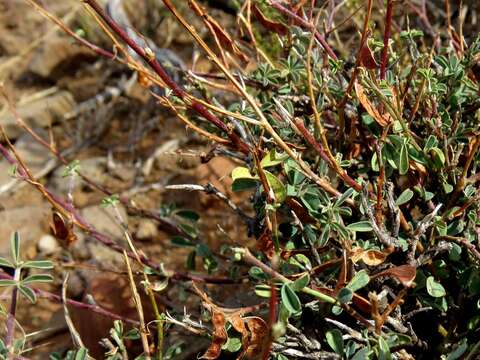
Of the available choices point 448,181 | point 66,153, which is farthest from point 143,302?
point 66,153

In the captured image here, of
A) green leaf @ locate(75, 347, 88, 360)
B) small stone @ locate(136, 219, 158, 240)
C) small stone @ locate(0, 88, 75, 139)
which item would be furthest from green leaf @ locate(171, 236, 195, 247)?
small stone @ locate(0, 88, 75, 139)

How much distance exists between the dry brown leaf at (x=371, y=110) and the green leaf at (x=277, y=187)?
265 millimetres

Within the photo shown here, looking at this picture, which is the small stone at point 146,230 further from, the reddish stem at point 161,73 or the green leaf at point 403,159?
the green leaf at point 403,159

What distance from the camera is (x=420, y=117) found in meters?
1.75

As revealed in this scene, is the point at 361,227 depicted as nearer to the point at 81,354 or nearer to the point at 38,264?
the point at 81,354

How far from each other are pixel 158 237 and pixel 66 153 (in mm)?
1007

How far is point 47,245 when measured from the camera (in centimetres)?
308

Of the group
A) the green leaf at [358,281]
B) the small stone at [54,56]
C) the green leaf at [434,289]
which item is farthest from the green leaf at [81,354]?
the small stone at [54,56]

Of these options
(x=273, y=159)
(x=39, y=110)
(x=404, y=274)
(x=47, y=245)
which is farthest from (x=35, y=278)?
(x=39, y=110)

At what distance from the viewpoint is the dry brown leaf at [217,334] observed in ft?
4.44

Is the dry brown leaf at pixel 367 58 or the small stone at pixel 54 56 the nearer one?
the dry brown leaf at pixel 367 58

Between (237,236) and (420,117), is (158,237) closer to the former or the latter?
(237,236)

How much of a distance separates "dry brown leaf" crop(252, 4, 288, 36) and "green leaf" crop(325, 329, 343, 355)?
2.99 ft

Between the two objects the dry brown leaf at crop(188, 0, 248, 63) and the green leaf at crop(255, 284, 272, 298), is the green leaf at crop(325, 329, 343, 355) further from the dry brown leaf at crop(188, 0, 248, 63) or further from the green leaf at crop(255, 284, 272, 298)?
the dry brown leaf at crop(188, 0, 248, 63)
